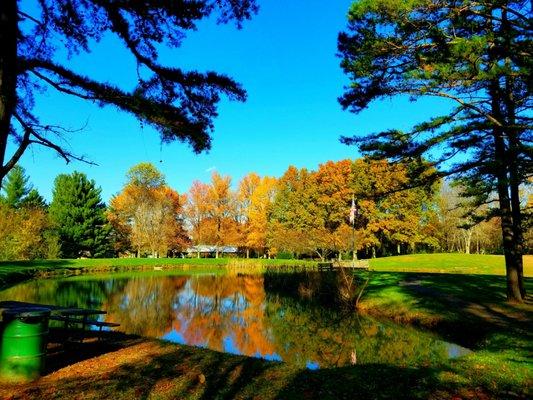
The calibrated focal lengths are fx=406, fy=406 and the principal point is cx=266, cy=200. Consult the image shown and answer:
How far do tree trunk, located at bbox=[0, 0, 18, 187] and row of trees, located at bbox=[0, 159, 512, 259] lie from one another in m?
31.8

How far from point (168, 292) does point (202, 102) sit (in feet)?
63.3

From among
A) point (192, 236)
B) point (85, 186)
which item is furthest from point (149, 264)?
point (192, 236)

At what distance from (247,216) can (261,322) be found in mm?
49508

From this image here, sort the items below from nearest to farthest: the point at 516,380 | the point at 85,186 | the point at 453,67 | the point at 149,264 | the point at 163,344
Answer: the point at 516,380, the point at 163,344, the point at 453,67, the point at 149,264, the point at 85,186

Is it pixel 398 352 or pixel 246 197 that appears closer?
pixel 398 352

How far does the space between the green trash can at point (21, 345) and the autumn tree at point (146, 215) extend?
4812cm

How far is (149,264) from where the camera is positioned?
146 feet

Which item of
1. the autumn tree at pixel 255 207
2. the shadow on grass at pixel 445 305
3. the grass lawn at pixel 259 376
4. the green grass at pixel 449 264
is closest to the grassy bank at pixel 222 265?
the green grass at pixel 449 264

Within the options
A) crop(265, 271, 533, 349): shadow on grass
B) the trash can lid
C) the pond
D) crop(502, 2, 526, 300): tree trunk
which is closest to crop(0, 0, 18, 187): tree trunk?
the trash can lid

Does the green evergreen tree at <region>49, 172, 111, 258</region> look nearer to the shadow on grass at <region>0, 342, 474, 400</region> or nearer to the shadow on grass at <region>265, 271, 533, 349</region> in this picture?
the shadow on grass at <region>265, 271, 533, 349</region>

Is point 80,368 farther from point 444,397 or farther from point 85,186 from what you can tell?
point 85,186

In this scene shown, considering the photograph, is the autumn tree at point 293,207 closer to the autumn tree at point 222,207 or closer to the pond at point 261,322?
the autumn tree at point 222,207

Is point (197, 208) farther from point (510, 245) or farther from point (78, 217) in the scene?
point (510, 245)

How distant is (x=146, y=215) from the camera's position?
5331 cm
